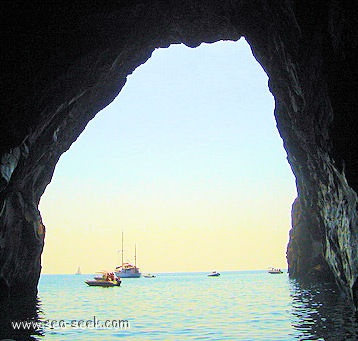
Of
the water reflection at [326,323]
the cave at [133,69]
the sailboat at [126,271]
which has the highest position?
the cave at [133,69]

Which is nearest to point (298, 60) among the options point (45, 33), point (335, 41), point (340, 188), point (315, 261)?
point (335, 41)

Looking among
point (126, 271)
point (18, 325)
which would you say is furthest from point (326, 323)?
point (126, 271)

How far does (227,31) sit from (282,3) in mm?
9403

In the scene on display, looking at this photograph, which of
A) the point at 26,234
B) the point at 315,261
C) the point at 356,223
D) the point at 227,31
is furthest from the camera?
the point at 315,261

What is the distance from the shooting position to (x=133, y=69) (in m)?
26.3

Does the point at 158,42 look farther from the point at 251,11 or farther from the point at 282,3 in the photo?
the point at 282,3

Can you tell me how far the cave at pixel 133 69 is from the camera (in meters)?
13.3

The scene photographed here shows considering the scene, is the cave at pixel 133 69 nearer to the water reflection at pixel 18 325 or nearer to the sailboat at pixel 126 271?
the water reflection at pixel 18 325

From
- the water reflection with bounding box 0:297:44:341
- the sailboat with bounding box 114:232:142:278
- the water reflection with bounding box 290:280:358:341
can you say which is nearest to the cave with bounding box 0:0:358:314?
the water reflection with bounding box 290:280:358:341

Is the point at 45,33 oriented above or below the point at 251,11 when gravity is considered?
below

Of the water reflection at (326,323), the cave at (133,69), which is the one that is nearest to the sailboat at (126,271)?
the cave at (133,69)

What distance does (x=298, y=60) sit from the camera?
1648 centimetres

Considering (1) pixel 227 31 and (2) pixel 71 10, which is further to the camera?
(1) pixel 227 31

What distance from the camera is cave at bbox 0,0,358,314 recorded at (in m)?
13.3
